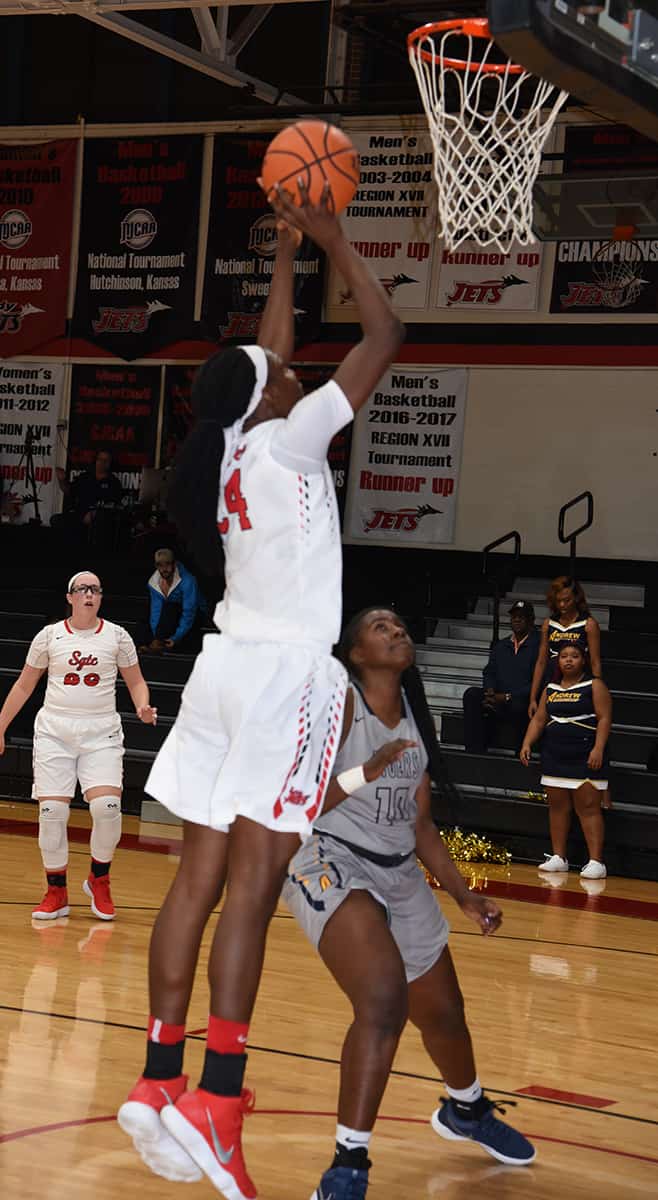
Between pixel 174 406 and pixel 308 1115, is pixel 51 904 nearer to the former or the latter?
pixel 308 1115

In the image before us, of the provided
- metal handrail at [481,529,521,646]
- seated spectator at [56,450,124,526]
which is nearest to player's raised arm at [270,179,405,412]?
metal handrail at [481,529,521,646]

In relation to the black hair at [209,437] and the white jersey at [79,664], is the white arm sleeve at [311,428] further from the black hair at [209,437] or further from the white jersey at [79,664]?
the white jersey at [79,664]

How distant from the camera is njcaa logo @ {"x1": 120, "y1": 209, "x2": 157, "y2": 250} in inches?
729

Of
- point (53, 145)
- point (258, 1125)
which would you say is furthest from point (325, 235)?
point (53, 145)

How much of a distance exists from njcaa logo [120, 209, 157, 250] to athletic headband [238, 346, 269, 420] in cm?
1534

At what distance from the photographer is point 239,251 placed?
18.0 meters

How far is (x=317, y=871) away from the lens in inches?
171

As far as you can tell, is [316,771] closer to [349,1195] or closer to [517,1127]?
[349,1195]

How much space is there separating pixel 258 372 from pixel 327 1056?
3215mm

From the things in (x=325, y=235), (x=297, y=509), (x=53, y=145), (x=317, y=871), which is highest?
(x=53, y=145)

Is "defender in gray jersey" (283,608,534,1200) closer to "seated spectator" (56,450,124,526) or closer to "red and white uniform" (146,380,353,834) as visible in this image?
"red and white uniform" (146,380,353,834)

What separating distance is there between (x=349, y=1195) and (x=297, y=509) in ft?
5.71

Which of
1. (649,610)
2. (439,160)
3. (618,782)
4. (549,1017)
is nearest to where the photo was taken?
(439,160)

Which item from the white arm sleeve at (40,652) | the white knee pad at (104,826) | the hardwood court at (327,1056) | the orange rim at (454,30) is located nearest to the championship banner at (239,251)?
the hardwood court at (327,1056)
